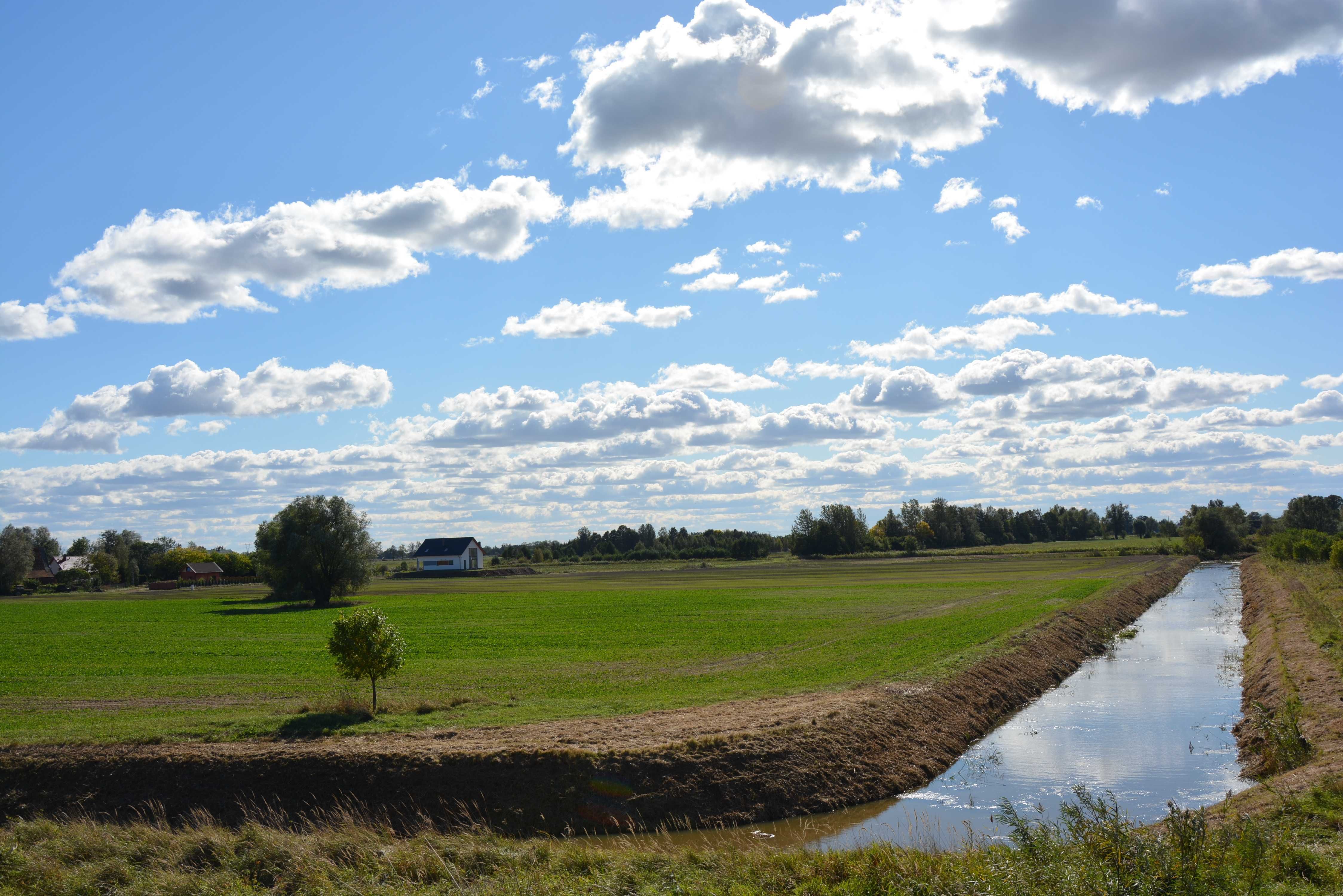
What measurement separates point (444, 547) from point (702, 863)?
546ft

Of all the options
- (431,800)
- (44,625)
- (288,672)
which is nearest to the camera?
(431,800)

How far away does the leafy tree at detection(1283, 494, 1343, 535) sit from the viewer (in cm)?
17738

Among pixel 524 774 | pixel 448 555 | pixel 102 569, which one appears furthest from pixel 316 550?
pixel 102 569

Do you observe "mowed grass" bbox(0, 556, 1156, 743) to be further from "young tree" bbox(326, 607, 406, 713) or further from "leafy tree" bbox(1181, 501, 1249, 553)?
"leafy tree" bbox(1181, 501, 1249, 553)

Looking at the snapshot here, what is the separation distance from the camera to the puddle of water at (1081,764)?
1802cm

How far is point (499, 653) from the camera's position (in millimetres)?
39781

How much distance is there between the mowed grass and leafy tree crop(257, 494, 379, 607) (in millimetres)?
3827

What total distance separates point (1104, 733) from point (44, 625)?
6993 centimetres

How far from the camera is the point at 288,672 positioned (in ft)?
114

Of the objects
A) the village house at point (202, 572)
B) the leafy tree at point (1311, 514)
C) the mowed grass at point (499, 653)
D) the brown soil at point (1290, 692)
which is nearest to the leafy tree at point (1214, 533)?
the leafy tree at point (1311, 514)

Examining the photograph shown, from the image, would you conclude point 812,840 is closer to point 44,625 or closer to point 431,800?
point 431,800

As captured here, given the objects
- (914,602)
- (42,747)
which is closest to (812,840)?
(42,747)

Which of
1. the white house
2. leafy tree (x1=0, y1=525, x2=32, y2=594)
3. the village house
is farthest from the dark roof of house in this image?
leafy tree (x1=0, y1=525, x2=32, y2=594)

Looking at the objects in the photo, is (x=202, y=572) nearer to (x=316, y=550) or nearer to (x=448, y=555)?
(x=448, y=555)
